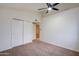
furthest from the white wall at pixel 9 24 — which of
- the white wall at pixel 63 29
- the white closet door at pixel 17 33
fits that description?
the white wall at pixel 63 29

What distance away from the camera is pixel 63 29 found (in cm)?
311

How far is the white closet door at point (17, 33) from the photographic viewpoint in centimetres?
238

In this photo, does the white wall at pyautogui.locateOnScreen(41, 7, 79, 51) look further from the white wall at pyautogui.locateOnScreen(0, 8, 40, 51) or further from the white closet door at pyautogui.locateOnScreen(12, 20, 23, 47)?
the white closet door at pyautogui.locateOnScreen(12, 20, 23, 47)

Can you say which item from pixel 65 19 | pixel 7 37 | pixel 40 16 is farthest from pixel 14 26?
pixel 65 19

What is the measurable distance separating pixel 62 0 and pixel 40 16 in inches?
69.5

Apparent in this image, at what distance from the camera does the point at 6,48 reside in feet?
8.52

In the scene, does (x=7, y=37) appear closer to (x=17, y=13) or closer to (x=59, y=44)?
(x=17, y=13)

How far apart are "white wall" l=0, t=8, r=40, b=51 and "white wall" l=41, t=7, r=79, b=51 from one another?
0.39m

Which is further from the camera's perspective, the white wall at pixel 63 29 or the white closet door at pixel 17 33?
the white wall at pixel 63 29

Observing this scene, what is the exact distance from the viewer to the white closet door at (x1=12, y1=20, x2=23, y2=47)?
2.38 meters

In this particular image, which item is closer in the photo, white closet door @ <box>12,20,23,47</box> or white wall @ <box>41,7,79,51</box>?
white closet door @ <box>12,20,23,47</box>

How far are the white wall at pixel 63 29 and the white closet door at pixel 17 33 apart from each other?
2.26 ft

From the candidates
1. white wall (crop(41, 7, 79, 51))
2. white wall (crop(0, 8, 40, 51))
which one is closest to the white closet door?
white wall (crop(0, 8, 40, 51))

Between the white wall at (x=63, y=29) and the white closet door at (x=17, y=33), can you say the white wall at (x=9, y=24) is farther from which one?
the white wall at (x=63, y=29)
